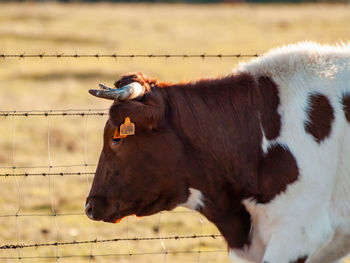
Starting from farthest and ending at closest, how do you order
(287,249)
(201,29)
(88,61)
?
(201,29), (88,61), (287,249)

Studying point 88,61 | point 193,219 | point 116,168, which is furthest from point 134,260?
point 88,61

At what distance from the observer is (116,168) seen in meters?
5.35

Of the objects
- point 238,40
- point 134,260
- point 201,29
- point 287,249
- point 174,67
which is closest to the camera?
point 287,249

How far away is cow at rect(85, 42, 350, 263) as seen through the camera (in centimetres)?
512

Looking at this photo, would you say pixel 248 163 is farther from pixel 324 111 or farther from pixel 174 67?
pixel 174 67

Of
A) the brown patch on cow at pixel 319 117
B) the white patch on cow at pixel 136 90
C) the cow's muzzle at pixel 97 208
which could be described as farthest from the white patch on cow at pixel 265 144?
the cow's muzzle at pixel 97 208

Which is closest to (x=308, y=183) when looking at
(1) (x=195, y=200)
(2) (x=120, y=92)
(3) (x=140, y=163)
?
(1) (x=195, y=200)

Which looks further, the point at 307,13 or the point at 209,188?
the point at 307,13

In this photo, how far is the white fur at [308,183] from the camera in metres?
5.10

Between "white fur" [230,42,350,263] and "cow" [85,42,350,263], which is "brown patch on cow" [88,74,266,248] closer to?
"cow" [85,42,350,263]

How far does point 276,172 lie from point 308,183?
0.23 meters

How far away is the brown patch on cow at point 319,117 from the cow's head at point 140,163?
93 centimetres

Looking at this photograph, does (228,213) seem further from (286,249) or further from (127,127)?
(127,127)

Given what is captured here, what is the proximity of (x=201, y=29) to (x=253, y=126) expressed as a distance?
31879mm
